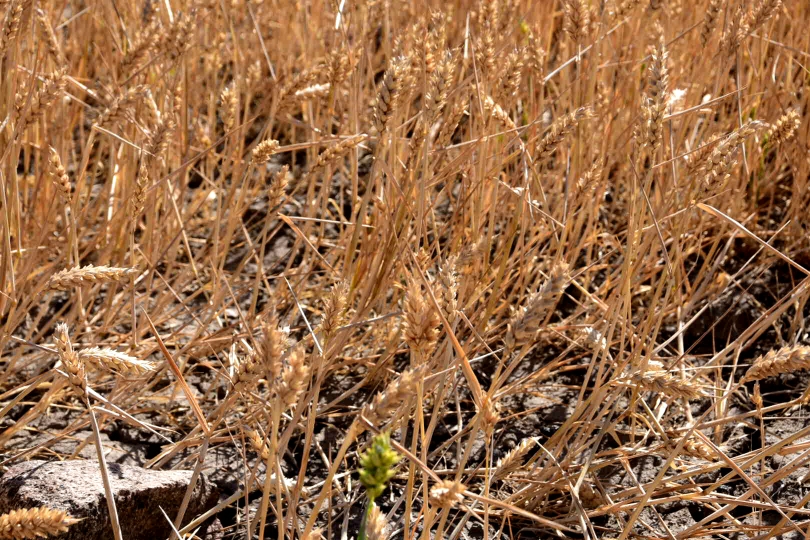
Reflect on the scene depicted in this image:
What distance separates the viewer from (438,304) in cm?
91

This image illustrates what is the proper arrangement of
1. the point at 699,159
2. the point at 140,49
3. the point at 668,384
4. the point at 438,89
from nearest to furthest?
the point at 668,384 → the point at 438,89 → the point at 699,159 → the point at 140,49

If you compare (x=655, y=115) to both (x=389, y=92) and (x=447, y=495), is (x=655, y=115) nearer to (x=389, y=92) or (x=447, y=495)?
(x=389, y=92)

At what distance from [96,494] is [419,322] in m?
0.61

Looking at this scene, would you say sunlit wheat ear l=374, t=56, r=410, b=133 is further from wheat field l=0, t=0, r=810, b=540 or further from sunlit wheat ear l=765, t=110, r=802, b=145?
sunlit wheat ear l=765, t=110, r=802, b=145

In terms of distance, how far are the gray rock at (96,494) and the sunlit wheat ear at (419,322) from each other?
0.50 m

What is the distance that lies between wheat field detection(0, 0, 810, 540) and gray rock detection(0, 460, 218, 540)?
50mm

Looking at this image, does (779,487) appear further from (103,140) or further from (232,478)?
(103,140)

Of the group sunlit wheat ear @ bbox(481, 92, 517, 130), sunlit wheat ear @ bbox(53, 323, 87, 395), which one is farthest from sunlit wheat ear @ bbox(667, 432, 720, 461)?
sunlit wheat ear @ bbox(53, 323, 87, 395)

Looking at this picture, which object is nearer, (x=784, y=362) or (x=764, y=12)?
(x=784, y=362)

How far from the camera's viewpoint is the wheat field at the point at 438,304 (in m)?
1.06

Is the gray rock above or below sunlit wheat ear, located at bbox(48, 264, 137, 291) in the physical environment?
below

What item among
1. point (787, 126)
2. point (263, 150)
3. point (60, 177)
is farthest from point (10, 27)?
point (787, 126)

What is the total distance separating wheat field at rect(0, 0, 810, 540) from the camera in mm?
1062

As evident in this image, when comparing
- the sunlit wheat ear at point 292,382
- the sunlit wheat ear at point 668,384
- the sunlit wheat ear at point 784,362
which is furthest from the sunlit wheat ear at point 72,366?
the sunlit wheat ear at point 784,362
